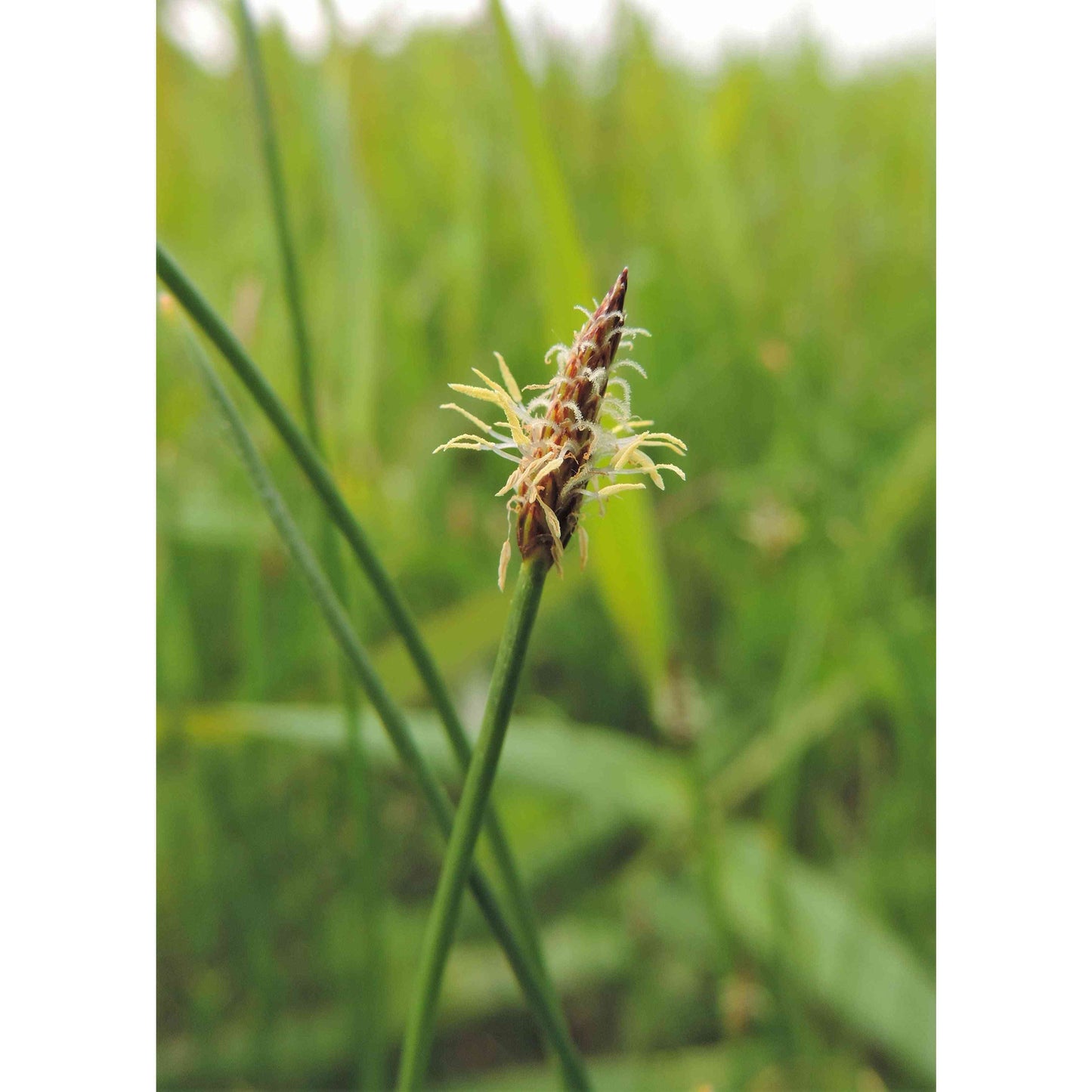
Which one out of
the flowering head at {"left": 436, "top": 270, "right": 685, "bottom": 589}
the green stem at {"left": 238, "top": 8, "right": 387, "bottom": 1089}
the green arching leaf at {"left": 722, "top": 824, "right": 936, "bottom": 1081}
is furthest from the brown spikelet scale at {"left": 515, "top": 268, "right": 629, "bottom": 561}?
the green arching leaf at {"left": 722, "top": 824, "right": 936, "bottom": 1081}

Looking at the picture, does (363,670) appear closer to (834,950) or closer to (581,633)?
(834,950)

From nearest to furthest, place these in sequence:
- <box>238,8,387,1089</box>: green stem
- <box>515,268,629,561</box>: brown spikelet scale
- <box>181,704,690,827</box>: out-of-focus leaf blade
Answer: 1. <box>515,268,629,561</box>: brown spikelet scale
2. <box>238,8,387,1089</box>: green stem
3. <box>181,704,690,827</box>: out-of-focus leaf blade

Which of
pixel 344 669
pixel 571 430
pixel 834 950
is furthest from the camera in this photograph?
pixel 834 950

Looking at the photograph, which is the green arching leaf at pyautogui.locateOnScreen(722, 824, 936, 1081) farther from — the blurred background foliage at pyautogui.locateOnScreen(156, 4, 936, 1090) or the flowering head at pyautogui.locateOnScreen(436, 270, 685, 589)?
the flowering head at pyautogui.locateOnScreen(436, 270, 685, 589)

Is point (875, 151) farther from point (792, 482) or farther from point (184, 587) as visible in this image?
point (184, 587)

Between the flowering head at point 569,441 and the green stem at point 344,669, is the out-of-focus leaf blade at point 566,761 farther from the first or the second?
the flowering head at point 569,441

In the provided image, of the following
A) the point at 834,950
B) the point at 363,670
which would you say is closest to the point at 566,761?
the point at 834,950
